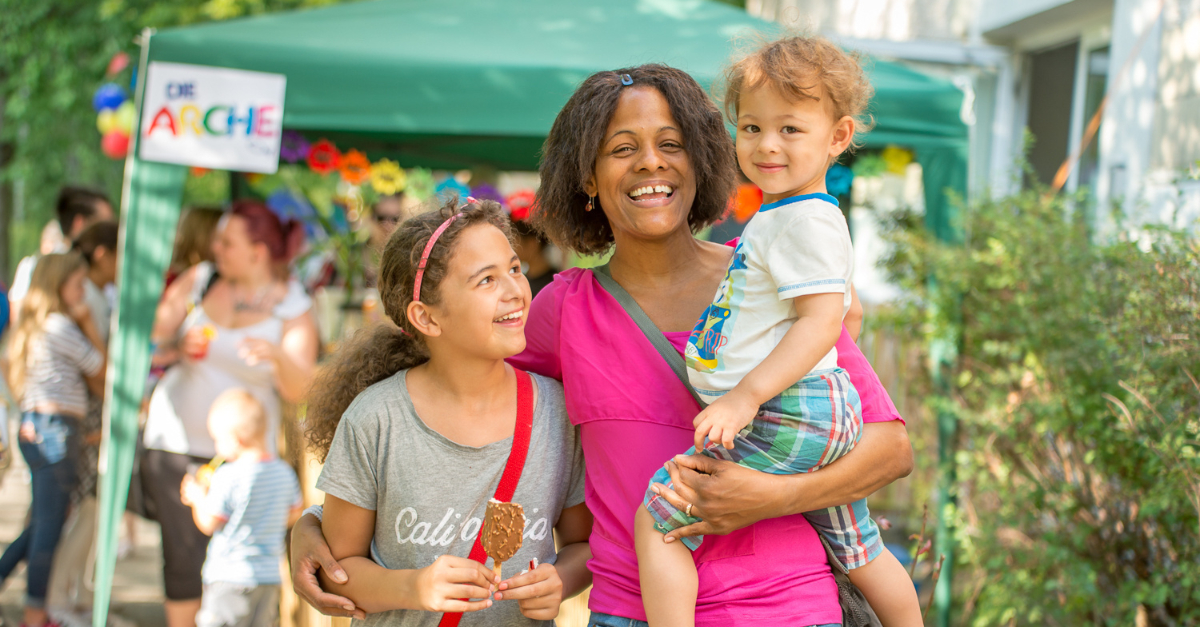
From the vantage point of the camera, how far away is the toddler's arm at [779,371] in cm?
152

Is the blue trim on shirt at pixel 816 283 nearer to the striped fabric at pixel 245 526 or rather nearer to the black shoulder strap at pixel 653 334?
the black shoulder strap at pixel 653 334

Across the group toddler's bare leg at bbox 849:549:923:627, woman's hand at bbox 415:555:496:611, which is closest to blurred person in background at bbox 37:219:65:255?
woman's hand at bbox 415:555:496:611

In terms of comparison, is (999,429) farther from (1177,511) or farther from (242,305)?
(242,305)

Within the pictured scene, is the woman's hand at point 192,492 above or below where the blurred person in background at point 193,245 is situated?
below

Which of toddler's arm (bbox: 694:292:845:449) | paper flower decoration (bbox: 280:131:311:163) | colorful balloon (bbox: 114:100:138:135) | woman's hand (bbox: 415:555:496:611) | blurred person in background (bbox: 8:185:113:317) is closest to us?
toddler's arm (bbox: 694:292:845:449)

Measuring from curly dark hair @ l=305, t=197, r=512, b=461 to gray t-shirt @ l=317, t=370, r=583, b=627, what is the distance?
4.5 inches

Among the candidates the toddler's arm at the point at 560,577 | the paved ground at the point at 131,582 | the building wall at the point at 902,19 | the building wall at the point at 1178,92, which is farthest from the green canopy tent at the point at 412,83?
the building wall at the point at 902,19

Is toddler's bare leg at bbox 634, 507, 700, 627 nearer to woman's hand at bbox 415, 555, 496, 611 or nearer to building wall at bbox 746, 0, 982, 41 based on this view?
woman's hand at bbox 415, 555, 496, 611

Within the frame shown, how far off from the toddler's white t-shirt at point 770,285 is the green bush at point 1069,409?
1482mm

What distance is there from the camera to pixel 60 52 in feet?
37.8

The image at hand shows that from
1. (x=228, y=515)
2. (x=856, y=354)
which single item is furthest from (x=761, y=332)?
(x=228, y=515)

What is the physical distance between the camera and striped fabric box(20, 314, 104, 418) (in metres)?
4.46

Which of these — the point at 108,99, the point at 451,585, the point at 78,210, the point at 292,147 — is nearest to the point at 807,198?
the point at 451,585

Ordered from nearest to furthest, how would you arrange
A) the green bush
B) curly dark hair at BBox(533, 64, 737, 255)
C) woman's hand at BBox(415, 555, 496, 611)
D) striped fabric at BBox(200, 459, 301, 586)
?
1. woman's hand at BBox(415, 555, 496, 611)
2. curly dark hair at BBox(533, 64, 737, 255)
3. the green bush
4. striped fabric at BBox(200, 459, 301, 586)
